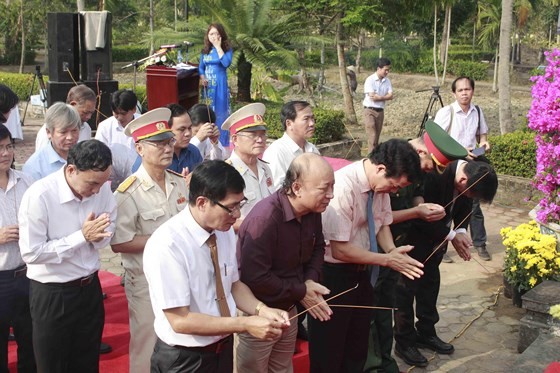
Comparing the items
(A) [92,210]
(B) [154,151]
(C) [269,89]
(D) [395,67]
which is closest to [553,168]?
(B) [154,151]

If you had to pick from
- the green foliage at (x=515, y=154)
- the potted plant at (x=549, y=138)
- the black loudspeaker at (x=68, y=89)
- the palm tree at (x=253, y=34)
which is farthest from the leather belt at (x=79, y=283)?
the palm tree at (x=253, y=34)

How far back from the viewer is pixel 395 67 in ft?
94.6

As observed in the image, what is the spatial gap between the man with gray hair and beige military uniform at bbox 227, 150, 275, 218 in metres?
0.98

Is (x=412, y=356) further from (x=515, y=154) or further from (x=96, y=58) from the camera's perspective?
(x=96, y=58)

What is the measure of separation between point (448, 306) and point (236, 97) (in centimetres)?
840

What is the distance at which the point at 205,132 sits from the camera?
503cm

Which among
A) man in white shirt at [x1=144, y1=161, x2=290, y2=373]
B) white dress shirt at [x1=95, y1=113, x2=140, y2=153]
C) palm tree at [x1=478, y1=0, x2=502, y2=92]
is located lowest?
man in white shirt at [x1=144, y1=161, x2=290, y2=373]

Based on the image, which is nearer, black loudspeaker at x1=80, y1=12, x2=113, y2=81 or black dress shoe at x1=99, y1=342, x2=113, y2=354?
black dress shoe at x1=99, y1=342, x2=113, y2=354

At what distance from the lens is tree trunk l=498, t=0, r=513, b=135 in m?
11.0

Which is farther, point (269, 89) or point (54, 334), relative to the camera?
point (269, 89)

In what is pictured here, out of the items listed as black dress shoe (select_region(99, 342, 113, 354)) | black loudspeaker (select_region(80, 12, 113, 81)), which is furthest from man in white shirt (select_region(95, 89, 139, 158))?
black loudspeaker (select_region(80, 12, 113, 81))

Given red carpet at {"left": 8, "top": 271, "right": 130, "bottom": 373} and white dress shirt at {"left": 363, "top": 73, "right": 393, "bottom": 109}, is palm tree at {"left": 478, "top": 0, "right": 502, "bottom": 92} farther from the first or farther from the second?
Answer: red carpet at {"left": 8, "top": 271, "right": 130, "bottom": 373}

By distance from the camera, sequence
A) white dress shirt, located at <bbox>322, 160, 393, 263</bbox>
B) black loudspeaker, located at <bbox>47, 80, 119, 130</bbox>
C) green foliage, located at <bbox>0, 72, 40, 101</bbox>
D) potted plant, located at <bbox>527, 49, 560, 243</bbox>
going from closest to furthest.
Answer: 1. white dress shirt, located at <bbox>322, 160, 393, 263</bbox>
2. potted plant, located at <bbox>527, 49, 560, 243</bbox>
3. black loudspeaker, located at <bbox>47, 80, 119, 130</bbox>
4. green foliage, located at <bbox>0, 72, 40, 101</bbox>

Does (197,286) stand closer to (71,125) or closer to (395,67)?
(71,125)
